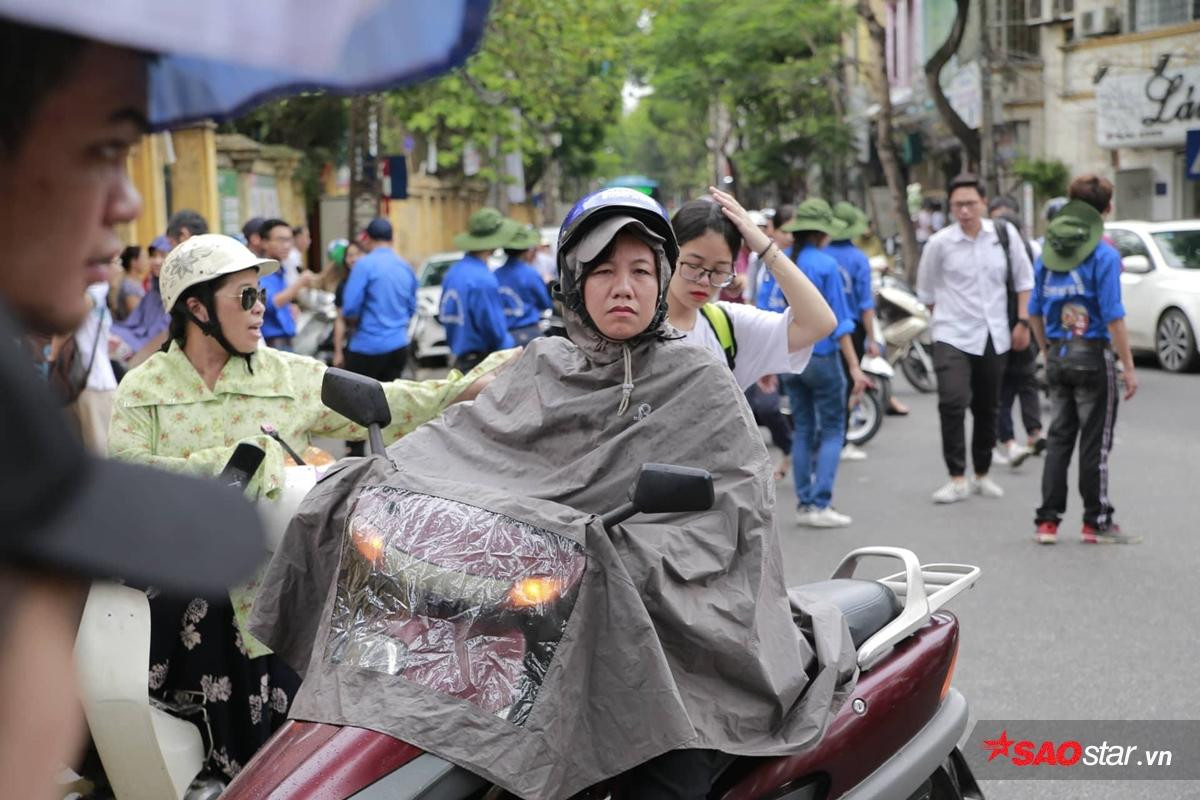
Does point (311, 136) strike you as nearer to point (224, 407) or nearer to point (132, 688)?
point (224, 407)

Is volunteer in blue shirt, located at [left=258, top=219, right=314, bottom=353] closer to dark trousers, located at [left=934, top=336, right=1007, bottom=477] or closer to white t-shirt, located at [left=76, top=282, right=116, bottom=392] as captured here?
white t-shirt, located at [left=76, top=282, right=116, bottom=392]

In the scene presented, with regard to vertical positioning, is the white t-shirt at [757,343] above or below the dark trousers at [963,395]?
above

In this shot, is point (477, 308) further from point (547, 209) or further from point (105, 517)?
point (547, 209)

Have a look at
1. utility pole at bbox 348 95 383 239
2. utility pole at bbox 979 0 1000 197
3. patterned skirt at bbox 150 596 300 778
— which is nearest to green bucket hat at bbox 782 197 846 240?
patterned skirt at bbox 150 596 300 778

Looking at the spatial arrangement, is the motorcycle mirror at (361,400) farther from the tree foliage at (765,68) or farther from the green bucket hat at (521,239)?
the tree foliage at (765,68)

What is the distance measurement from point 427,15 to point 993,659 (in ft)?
17.3

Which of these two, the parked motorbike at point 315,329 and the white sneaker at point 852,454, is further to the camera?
the parked motorbike at point 315,329

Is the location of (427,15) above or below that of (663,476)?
above

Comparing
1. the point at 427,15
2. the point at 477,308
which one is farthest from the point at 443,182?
the point at 427,15

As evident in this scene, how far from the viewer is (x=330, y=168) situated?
3225 centimetres

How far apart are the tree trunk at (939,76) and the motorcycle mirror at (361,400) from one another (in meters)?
18.6

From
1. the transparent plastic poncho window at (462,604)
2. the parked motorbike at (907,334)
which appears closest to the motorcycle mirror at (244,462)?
the transparent plastic poncho window at (462,604)

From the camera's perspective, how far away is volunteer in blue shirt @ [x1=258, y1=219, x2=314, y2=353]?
1042 centimetres

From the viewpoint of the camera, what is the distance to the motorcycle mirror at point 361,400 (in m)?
2.93
